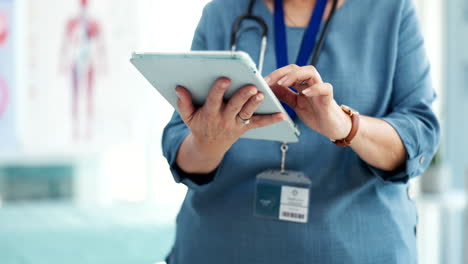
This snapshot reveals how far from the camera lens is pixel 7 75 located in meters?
3.51

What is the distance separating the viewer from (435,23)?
12.0 ft

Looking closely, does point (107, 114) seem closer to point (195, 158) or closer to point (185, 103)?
point (195, 158)

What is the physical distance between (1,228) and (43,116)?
1502mm

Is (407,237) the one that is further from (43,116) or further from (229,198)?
(43,116)

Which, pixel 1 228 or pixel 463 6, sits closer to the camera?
pixel 1 228

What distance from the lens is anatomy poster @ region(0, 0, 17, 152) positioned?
350 cm

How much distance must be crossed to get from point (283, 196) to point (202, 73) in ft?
1.17

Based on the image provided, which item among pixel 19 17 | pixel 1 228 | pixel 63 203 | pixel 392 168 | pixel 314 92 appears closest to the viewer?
pixel 314 92

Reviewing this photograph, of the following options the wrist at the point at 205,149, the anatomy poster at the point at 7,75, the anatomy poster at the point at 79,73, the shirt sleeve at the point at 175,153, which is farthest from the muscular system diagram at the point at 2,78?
the wrist at the point at 205,149

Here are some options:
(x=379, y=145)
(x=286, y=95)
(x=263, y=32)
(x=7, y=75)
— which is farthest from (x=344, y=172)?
(x=7, y=75)

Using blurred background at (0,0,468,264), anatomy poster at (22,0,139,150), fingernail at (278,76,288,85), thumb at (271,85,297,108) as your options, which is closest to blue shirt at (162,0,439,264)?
thumb at (271,85,297,108)

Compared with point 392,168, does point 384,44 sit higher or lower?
higher

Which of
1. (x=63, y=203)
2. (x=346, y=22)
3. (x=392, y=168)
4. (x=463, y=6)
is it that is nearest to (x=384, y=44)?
(x=346, y=22)

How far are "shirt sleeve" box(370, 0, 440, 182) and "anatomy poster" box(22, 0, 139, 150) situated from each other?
2.96 meters
